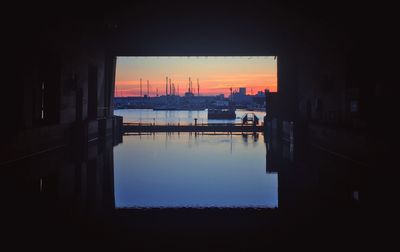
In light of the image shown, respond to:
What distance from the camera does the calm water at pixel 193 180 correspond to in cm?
941

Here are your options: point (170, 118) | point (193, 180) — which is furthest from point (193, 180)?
point (170, 118)

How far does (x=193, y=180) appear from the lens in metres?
12.3

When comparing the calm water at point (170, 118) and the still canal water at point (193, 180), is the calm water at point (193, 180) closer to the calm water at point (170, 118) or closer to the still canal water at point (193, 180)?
the still canal water at point (193, 180)

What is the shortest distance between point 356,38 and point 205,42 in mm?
11166

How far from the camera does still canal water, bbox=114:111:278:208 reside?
9406mm

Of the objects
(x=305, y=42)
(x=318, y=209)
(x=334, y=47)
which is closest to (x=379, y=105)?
(x=334, y=47)

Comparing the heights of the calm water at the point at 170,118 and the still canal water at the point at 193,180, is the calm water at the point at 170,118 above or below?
above

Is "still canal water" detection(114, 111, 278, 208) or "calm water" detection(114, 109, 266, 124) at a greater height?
"calm water" detection(114, 109, 266, 124)

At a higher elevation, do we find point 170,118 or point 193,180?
point 170,118

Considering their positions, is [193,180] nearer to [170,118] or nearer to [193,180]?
[193,180]

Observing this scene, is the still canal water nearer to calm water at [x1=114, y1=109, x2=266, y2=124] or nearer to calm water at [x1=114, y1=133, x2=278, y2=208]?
calm water at [x1=114, y1=133, x2=278, y2=208]

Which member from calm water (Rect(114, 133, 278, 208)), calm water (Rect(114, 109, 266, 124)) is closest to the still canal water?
calm water (Rect(114, 133, 278, 208))

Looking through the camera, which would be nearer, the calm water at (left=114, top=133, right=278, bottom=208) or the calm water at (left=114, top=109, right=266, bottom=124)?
the calm water at (left=114, top=133, right=278, bottom=208)

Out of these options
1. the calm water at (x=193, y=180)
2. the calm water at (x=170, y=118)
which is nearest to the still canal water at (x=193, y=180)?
the calm water at (x=193, y=180)
